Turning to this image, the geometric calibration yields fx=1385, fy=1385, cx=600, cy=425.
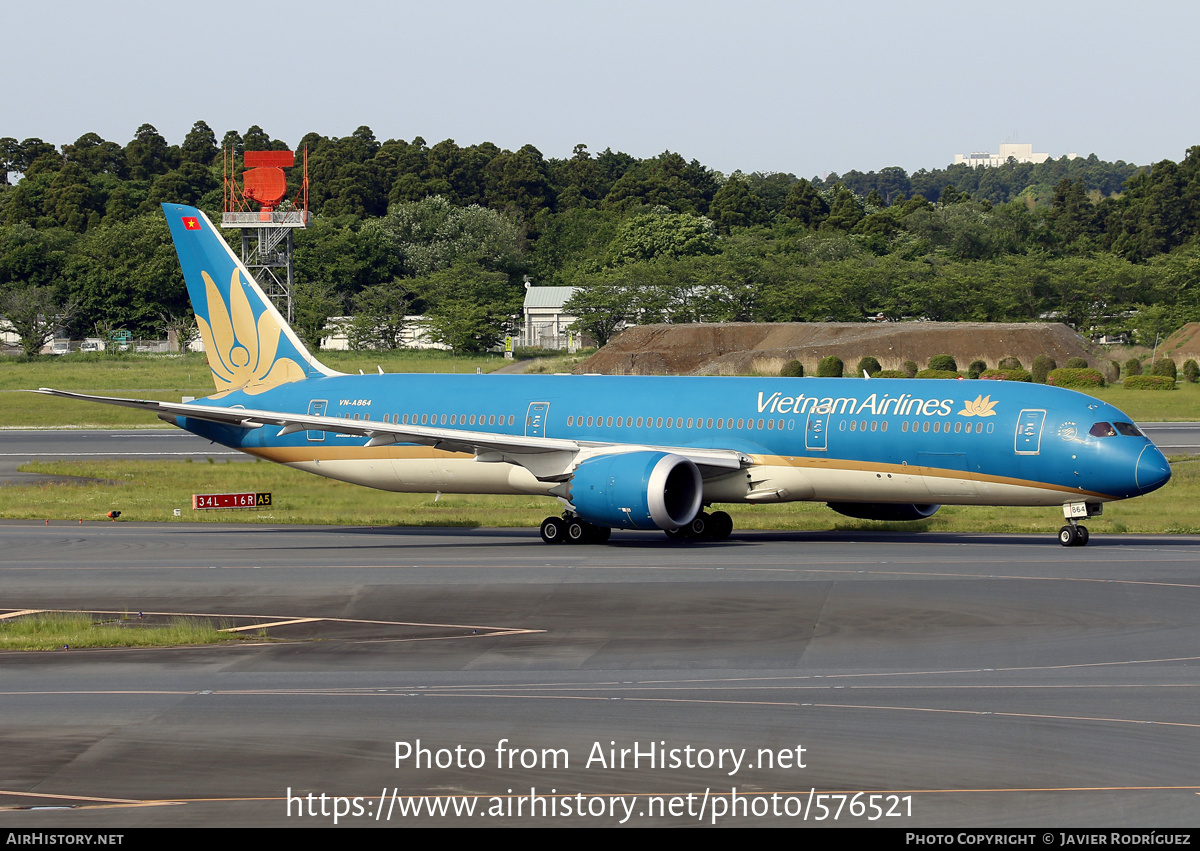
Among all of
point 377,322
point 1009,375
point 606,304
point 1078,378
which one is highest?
point 606,304

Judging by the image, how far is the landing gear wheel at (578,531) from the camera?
37.9 metres

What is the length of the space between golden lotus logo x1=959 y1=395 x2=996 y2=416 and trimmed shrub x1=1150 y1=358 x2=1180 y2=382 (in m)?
69.9

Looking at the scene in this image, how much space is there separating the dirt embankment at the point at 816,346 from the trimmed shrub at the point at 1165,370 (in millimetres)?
3758

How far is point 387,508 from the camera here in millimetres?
48375

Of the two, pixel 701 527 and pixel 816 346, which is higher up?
pixel 816 346

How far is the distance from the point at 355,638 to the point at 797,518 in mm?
23094

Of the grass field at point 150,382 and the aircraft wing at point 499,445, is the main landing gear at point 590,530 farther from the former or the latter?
the grass field at point 150,382

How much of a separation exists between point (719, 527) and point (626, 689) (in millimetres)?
19745

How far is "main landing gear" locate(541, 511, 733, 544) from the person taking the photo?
125ft

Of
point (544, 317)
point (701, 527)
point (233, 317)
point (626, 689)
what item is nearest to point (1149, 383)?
point (701, 527)

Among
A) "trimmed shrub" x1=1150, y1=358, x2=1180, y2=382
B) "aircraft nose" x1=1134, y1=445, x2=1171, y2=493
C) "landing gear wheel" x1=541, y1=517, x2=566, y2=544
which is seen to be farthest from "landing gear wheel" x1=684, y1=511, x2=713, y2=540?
"trimmed shrub" x1=1150, y1=358, x2=1180, y2=382

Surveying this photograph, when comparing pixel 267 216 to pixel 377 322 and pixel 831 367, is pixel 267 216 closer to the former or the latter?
pixel 377 322

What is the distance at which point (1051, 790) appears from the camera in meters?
14.3

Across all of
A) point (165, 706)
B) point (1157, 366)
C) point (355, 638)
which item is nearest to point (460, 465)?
point (355, 638)
